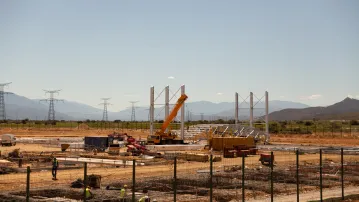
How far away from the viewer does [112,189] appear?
79.0 feet

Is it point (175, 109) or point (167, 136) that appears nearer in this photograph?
point (167, 136)

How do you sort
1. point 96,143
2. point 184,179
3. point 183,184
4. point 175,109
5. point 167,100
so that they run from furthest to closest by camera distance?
point 167,100 < point 175,109 < point 96,143 < point 184,179 < point 183,184

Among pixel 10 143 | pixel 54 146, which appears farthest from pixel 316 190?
pixel 10 143

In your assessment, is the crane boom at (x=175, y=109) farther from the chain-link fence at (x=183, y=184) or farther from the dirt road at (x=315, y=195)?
the dirt road at (x=315, y=195)

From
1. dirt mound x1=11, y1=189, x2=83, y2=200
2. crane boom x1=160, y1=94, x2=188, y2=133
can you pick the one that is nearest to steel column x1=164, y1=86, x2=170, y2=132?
crane boom x1=160, y1=94, x2=188, y2=133

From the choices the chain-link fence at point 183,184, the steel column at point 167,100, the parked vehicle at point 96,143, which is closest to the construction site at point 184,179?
the chain-link fence at point 183,184

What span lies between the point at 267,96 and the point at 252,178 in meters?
49.0

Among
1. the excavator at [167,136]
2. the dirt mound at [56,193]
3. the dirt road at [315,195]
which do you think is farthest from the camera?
the excavator at [167,136]

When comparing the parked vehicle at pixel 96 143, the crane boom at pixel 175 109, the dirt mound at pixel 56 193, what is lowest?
the dirt mound at pixel 56 193

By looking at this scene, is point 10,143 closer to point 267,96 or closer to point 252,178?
point 267,96

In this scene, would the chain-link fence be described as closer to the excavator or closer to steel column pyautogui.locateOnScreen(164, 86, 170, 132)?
the excavator

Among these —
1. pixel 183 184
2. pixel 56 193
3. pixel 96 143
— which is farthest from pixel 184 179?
pixel 96 143

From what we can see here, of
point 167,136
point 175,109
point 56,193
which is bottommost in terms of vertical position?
point 56,193

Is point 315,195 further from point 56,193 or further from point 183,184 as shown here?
point 56,193
